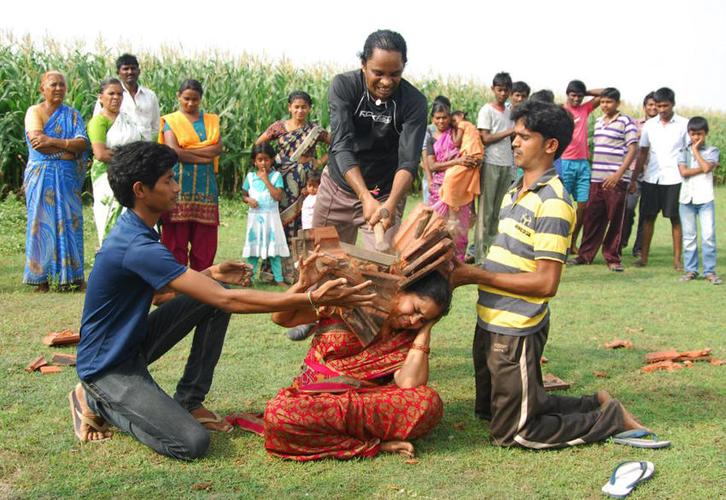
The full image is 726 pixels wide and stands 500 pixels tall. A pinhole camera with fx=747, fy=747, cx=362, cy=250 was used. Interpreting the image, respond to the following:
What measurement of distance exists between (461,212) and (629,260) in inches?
115

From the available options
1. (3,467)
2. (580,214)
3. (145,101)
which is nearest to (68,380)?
(3,467)

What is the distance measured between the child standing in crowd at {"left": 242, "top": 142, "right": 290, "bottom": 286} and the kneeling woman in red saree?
15.2 feet

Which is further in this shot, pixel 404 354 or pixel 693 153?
pixel 693 153

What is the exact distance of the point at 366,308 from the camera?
4141mm

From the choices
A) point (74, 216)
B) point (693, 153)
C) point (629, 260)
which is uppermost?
point (693, 153)

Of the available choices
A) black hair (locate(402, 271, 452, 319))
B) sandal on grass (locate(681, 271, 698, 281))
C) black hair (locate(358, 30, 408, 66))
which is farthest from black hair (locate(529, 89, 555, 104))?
sandal on grass (locate(681, 271, 698, 281))

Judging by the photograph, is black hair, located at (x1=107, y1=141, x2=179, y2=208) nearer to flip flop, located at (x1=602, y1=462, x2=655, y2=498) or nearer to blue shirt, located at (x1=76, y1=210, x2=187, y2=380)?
blue shirt, located at (x1=76, y1=210, x2=187, y2=380)

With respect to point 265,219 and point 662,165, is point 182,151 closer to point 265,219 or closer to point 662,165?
point 265,219

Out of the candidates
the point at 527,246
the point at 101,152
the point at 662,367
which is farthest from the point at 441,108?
the point at 527,246

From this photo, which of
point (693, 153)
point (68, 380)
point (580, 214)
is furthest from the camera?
point (580, 214)

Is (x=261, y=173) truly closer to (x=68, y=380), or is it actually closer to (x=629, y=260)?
(x=68, y=380)

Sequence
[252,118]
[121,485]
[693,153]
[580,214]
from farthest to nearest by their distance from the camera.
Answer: [252,118] → [580,214] → [693,153] → [121,485]

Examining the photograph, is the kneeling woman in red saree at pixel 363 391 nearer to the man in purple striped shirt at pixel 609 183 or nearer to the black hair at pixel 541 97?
the black hair at pixel 541 97

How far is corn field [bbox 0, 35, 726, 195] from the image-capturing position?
43.8 feet
